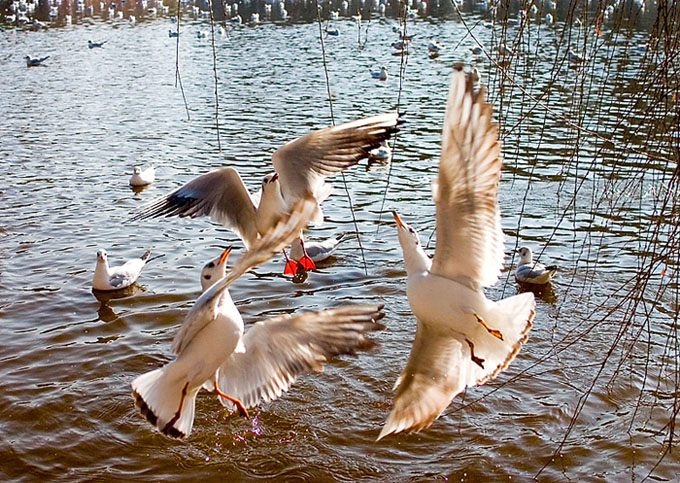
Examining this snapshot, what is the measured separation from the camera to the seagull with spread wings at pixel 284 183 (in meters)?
5.61

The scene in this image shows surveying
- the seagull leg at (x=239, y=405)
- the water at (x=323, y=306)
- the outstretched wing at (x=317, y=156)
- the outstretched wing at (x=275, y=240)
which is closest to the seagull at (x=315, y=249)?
the water at (x=323, y=306)

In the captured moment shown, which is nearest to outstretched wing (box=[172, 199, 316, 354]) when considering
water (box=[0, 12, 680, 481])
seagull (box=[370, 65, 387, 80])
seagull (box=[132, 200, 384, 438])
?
seagull (box=[132, 200, 384, 438])

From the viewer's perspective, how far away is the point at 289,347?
4316 millimetres

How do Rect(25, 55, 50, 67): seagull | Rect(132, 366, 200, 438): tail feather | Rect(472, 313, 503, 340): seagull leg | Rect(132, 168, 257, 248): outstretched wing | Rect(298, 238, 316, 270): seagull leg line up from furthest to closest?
Rect(25, 55, 50, 67): seagull < Rect(298, 238, 316, 270): seagull leg < Rect(132, 168, 257, 248): outstretched wing < Rect(132, 366, 200, 438): tail feather < Rect(472, 313, 503, 340): seagull leg

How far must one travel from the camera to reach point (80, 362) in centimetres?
595

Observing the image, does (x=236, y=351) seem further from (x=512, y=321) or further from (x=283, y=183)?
(x=283, y=183)

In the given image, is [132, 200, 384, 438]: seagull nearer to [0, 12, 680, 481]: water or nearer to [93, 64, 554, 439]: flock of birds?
[93, 64, 554, 439]: flock of birds

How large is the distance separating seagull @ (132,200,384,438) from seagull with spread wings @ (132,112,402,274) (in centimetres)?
92

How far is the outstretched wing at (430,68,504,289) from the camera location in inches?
127

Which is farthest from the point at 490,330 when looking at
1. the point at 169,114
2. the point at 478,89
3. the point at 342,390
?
the point at 169,114

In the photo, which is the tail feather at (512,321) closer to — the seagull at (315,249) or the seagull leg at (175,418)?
the seagull leg at (175,418)

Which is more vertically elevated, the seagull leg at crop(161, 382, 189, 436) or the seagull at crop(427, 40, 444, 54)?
the seagull at crop(427, 40, 444, 54)

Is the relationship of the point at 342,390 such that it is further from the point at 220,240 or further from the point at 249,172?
the point at 249,172

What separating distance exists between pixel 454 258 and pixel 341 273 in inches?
163
